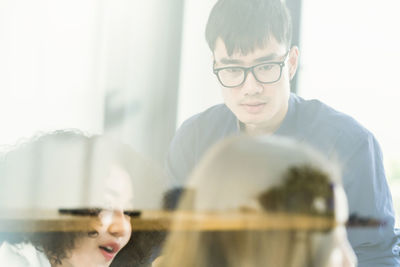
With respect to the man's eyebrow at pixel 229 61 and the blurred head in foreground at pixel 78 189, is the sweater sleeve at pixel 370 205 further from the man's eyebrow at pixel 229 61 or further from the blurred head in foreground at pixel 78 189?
the blurred head in foreground at pixel 78 189

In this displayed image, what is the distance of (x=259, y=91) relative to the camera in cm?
143

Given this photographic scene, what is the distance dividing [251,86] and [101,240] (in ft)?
1.87

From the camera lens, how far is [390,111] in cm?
145

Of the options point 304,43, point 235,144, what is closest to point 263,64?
point 304,43

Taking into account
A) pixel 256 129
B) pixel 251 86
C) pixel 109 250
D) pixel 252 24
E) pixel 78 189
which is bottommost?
pixel 109 250

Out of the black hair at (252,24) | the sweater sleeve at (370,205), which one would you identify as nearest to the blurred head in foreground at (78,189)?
the black hair at (252,24)

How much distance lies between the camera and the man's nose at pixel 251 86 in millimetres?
1422

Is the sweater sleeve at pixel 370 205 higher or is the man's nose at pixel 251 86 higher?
the man's nose at pixel 251 86

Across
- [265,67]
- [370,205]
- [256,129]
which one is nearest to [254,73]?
[265,67]

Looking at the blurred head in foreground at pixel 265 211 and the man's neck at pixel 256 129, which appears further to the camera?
the man's neck at pixel 256 129

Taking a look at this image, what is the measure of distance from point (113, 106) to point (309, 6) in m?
0.58

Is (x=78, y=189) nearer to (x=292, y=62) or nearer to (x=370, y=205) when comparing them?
(x=292, y=62)

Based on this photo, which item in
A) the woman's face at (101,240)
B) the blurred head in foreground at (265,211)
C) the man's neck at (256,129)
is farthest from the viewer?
the woman's face at (101,240)

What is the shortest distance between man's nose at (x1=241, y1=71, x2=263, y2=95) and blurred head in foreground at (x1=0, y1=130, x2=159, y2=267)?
340 millimetres
